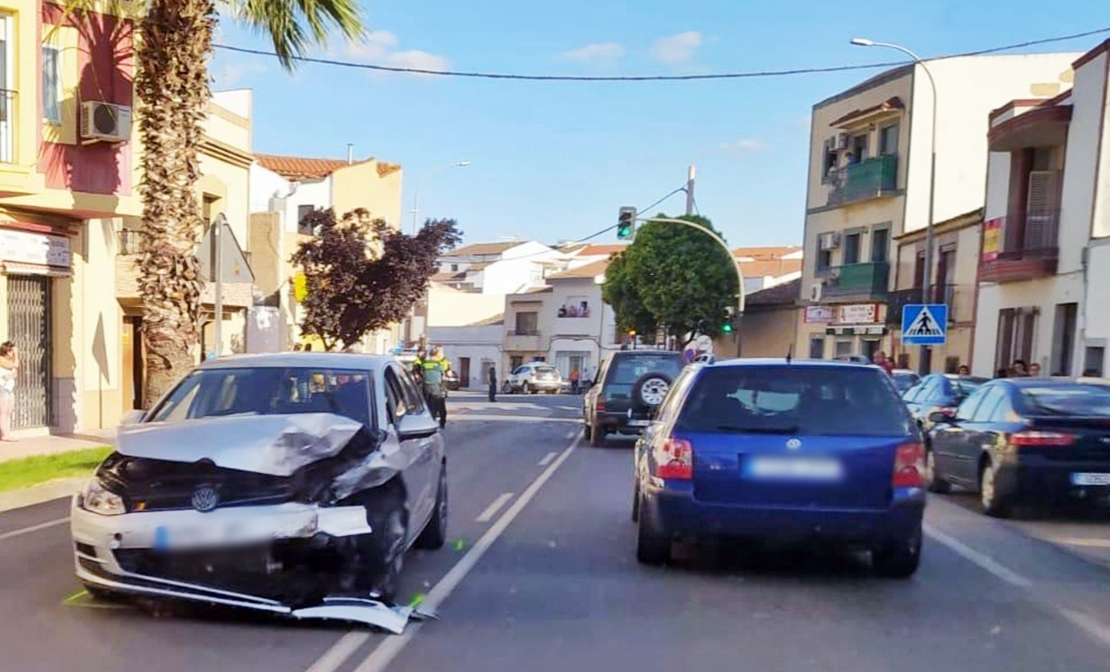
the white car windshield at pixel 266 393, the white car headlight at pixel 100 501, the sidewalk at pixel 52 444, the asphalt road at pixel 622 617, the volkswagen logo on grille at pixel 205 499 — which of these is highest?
the white car windshield at pixel 266 393

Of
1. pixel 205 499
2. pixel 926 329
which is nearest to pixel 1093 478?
pixel 205 499

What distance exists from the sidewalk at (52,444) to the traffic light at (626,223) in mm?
16044

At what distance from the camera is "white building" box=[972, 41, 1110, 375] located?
21.7 m

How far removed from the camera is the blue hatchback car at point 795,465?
699 centimetres

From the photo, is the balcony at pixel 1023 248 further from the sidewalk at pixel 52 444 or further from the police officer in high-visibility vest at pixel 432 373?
the sidewalk at pixel 52 444

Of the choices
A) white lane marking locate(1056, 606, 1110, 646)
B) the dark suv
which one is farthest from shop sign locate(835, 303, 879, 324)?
white lane marking locate(1056, 606, 1110, 646)

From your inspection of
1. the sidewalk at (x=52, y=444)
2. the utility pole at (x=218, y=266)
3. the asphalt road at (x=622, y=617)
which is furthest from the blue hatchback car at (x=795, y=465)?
the sidewalk at (x=52, y=444)

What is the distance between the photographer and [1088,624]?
6.28 metres

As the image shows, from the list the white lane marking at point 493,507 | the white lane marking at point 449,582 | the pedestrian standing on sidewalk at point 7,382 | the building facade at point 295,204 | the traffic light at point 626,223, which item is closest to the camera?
the white lane marking at point 449,582

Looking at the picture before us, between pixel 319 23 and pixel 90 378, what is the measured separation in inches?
330

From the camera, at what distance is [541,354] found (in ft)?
235

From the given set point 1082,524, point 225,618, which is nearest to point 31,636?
point 225,618

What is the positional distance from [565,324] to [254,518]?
6442 cm

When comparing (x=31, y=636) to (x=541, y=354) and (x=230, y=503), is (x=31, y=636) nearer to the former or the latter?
(x=230, y=503)
